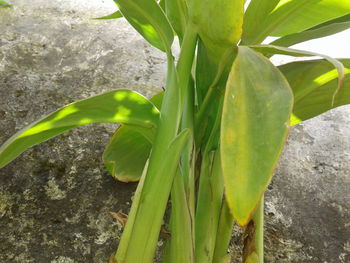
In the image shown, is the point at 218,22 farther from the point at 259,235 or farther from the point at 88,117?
the point at 259,235

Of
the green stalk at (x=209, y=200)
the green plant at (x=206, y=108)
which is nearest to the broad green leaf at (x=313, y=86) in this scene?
the green plant at (x=206, y=108)

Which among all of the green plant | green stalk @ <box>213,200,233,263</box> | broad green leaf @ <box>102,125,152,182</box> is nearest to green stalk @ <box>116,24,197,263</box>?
the green plant

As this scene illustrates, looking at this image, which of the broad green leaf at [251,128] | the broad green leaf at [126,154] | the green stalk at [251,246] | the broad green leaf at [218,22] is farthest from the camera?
the broad green leaf at [126,154]

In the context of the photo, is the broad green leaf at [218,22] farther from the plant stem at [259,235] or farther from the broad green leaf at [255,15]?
the plant stem at [259,235]

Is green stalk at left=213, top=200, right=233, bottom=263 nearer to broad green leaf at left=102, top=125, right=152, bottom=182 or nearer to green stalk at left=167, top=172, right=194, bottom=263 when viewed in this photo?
green stalk at left=167, top=172, right=194, bottom=263

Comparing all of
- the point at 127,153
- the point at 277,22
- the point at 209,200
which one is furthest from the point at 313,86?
the point at 127,153

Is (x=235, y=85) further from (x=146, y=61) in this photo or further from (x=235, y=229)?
(x=146, y=61)

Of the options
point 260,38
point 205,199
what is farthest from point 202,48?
point 205,199
